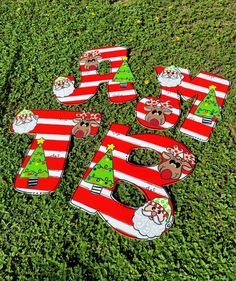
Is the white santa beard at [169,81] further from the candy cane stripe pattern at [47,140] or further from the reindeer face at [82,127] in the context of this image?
the reindeer face at [82,127]

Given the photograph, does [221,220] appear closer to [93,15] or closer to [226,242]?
[226,242]

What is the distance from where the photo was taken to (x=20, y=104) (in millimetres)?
5820

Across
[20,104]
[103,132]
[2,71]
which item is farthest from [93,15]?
[103,132]

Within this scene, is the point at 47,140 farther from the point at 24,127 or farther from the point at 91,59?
the point at 91,59

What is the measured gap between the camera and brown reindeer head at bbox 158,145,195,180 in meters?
4.70

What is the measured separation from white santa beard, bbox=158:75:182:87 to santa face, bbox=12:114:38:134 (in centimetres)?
197

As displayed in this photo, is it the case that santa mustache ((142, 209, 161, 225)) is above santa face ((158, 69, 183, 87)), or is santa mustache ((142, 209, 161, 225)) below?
below

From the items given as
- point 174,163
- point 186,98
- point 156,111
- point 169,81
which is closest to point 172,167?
point 174,163

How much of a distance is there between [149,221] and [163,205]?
0.26 m

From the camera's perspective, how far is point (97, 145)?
513 centimetres

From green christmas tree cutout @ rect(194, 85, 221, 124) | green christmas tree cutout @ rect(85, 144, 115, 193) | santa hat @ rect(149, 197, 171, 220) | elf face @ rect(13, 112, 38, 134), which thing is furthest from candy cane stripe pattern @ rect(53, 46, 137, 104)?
santa hat @ rect(149, 197, 171, 220)

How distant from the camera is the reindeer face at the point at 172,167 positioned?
470 cm

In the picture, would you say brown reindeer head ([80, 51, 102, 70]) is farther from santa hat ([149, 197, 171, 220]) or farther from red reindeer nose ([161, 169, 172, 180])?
santa hat ([149, 197, 171, 220])

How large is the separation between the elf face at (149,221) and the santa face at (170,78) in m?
2.15
